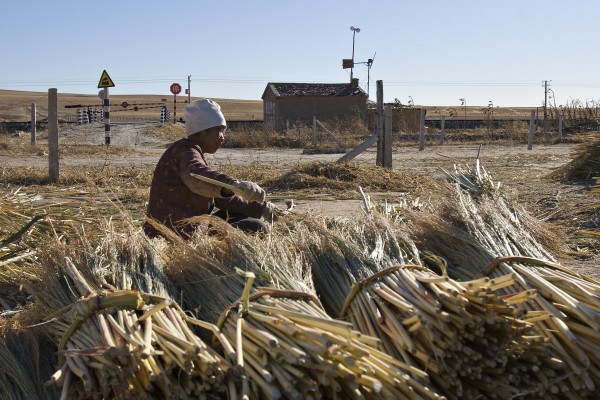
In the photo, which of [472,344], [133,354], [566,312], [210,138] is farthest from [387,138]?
[133,354]

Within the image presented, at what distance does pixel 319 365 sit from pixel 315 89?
3690 centimetres

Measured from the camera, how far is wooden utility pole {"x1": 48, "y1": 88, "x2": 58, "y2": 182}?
447 inches

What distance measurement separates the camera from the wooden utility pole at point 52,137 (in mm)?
11359

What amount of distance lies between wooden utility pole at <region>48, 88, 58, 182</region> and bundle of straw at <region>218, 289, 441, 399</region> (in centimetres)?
939

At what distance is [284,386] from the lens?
2309mm

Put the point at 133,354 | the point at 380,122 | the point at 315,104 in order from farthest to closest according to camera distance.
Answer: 1. the point at 315,104
2. the point at 380,122
3. the point at 133,354

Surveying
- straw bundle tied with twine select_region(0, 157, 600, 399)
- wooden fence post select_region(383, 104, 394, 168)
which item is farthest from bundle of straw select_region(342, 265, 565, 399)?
wooden fence post select_region(383, 104, 394, 168)

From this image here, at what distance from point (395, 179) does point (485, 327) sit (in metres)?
8.45

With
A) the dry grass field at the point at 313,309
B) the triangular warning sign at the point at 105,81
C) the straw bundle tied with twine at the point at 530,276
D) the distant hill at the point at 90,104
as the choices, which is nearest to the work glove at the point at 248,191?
the dry grass field at the point at 313,309

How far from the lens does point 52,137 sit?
37.8ft

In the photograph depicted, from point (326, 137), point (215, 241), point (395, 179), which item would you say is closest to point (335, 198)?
point (395, 179)

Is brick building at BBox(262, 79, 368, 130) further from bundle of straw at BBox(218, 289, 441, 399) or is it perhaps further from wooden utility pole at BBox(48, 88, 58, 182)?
bundle of straw at BBox(218, 289, 441, 399)

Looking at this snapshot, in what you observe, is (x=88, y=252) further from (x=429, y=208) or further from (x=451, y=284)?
(x=429, y=208)

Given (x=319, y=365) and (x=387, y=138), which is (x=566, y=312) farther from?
(x=387, y=138)
